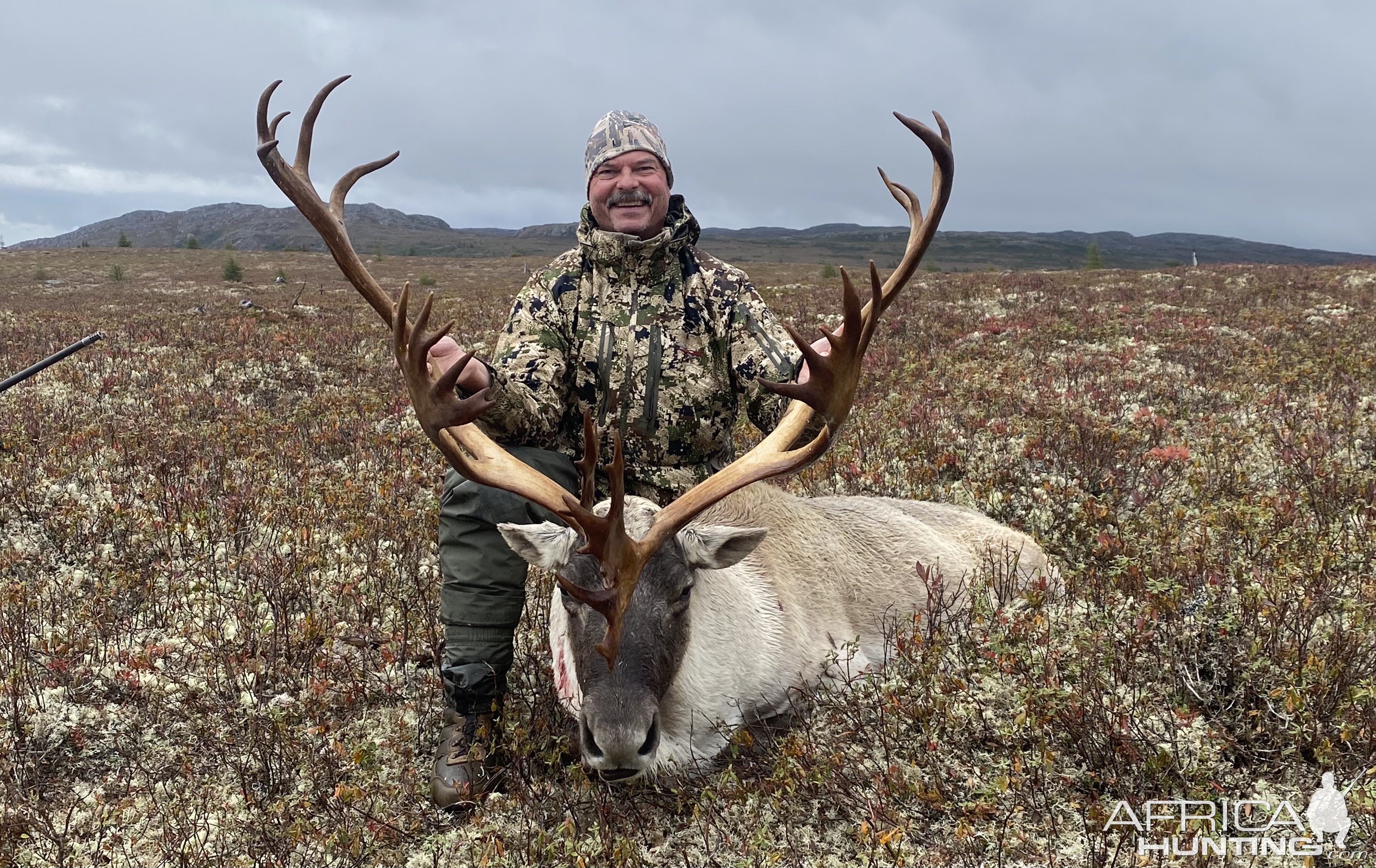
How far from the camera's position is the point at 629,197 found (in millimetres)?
4914

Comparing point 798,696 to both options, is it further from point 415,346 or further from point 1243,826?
point 415,346

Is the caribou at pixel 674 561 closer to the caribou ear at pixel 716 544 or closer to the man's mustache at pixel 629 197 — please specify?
the caribou ear at pixel 716 544

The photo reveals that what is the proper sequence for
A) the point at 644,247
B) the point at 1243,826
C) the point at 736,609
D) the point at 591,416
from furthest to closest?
the point at 644,247, the point at 736,609, the point at 591,416, the point at 1243,826

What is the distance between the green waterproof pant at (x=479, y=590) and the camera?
4156 mm

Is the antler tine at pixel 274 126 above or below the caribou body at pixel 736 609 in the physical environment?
above

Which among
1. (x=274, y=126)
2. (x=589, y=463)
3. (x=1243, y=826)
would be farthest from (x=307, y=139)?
(x=1243, y=826)

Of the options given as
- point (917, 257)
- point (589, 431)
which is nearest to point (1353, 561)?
point (917, 257)

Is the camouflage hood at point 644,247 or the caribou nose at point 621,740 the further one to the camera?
the camouflage hood at point 644,247

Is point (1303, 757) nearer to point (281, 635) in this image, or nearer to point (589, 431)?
point (589, 431)

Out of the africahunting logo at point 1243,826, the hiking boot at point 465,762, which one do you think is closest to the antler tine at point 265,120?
the hiking boot at point 465,762

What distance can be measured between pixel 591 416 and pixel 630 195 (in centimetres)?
172

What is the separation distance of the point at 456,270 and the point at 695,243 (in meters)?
52.5

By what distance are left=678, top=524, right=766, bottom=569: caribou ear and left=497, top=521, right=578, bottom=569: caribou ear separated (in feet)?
1.73

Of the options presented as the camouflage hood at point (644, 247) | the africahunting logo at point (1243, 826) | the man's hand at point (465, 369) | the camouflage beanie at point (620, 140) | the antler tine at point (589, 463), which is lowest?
the africahunting logo at point (1243, 826)
